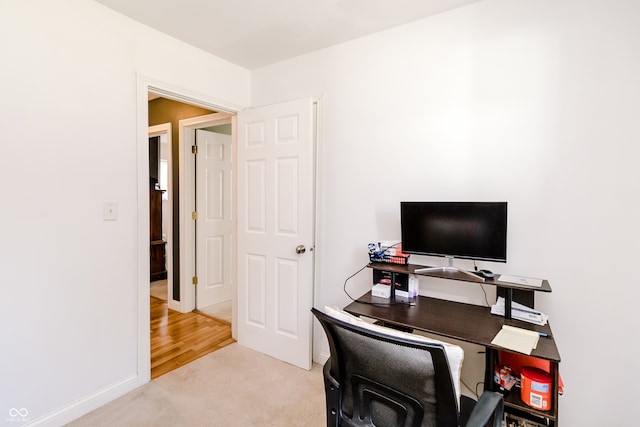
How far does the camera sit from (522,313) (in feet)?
5.30

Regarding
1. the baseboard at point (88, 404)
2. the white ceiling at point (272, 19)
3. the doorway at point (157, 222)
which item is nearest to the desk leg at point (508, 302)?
the white ceiling at point (272, 19)

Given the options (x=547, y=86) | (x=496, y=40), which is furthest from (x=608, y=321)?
(x=496, y=40)

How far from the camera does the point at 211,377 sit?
7.57 ft

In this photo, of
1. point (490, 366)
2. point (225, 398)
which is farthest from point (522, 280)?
point (225, 398)

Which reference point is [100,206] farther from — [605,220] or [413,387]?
[605,220]

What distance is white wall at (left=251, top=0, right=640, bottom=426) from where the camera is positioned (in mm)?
1554

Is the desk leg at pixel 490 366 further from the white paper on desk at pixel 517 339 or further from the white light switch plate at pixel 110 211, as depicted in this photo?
the white light switch plate at pixel 110 211

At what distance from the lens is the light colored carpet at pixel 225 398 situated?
186 centimetres

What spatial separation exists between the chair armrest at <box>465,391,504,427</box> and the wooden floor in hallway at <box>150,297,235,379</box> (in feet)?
7.27

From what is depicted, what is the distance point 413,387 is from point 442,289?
1142 mm

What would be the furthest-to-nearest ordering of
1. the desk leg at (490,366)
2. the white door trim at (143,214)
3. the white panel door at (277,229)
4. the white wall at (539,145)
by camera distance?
the white panel door at (277,229) → the white door trim at (143,214) → the white wall at (539,145) → the desk leg at (490,366)

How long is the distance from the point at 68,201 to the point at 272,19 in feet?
5.50

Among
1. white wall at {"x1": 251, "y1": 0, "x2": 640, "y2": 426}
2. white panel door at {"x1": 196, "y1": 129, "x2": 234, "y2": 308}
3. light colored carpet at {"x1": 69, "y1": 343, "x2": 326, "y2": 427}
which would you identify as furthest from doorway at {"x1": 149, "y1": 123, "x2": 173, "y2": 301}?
white wall at {"x1": 251, "y1": 0, "x2": 640, "y2": 426}

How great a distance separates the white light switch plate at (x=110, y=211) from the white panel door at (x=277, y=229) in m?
0.98
